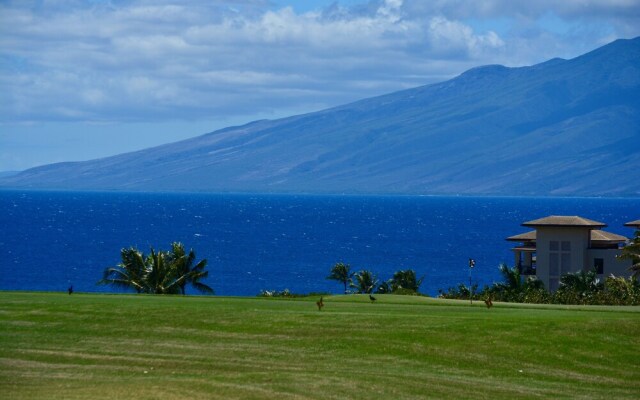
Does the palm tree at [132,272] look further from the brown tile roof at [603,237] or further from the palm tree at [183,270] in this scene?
the brown tile roof at [603,237]

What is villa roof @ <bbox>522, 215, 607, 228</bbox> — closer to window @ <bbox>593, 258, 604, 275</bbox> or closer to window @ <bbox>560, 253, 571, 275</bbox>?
window @ <bbox>560, 253, 571, 275</bbox>

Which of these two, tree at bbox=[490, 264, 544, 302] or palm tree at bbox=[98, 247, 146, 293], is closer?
tree at bbox=[490, 264, 544, 302]

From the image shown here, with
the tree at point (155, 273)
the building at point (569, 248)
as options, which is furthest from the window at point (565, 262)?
the tree at point (155, 273)

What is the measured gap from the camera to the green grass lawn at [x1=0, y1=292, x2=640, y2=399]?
2491cm

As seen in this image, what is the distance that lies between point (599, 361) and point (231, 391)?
31.9 ft

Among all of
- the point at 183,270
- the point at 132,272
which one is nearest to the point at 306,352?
the point at 132,272

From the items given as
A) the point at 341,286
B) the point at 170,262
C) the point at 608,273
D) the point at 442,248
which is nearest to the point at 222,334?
the point at 170,262

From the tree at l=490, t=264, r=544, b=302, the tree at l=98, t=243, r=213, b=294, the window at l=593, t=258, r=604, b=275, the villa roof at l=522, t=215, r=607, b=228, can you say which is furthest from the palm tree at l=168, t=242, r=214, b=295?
the window at l=593, t=258, r=604, b=275

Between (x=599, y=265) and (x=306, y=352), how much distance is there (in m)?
47.9

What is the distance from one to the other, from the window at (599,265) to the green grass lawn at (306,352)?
3750 cm

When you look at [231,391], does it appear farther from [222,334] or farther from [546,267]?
[546,267]

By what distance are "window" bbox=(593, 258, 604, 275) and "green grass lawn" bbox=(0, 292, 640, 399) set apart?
37.5m

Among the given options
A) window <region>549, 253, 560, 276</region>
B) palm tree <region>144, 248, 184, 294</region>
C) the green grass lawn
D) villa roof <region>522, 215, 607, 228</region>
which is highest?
villa roof <region>522, 215, 607, 228</region>

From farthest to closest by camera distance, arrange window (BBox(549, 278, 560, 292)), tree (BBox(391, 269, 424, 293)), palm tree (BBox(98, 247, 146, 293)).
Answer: tree (BBox(391, 269, 424, 293)), window (BBox(549, 278, 560, 292)), palm tree (BBox(98, 247, 146, 293))
